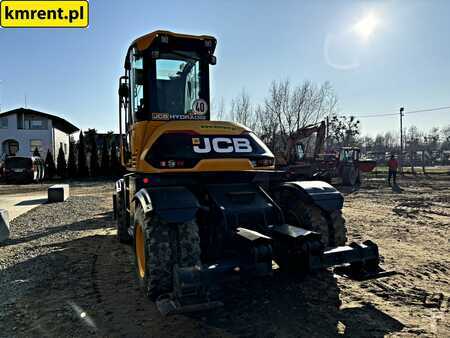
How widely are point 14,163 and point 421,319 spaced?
107 ft

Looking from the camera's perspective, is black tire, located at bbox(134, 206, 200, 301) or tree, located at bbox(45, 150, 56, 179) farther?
tree, located at bbox(45, 150, 56, 179)

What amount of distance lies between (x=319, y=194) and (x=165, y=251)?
7.05 feet

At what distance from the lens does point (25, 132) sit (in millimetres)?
40812

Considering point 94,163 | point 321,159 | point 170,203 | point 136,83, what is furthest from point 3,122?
point 170,203

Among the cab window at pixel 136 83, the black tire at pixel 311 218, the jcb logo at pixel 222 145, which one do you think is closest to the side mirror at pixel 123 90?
the cab window at pixel 136 83

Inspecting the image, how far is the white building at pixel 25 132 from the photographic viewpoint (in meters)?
40.7

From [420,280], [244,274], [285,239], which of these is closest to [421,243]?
[420,280]

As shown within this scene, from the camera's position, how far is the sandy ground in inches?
151

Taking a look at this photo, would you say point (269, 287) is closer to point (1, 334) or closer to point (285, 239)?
point (285, 239)

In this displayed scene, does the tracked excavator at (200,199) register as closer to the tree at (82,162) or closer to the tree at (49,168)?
the tree at (82,162)

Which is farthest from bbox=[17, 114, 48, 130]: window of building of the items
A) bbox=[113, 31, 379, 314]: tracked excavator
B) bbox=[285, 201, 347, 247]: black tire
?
bbox=[285, 201, 347, 247]: black tire

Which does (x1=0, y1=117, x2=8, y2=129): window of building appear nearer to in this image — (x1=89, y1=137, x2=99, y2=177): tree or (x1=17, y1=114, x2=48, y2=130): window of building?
(x1=17, y1=114, x2=48, y2=130): window of building

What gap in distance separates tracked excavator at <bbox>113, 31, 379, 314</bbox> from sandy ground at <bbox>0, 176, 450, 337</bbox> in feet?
1.45

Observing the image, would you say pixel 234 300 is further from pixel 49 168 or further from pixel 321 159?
pixel 49 168
